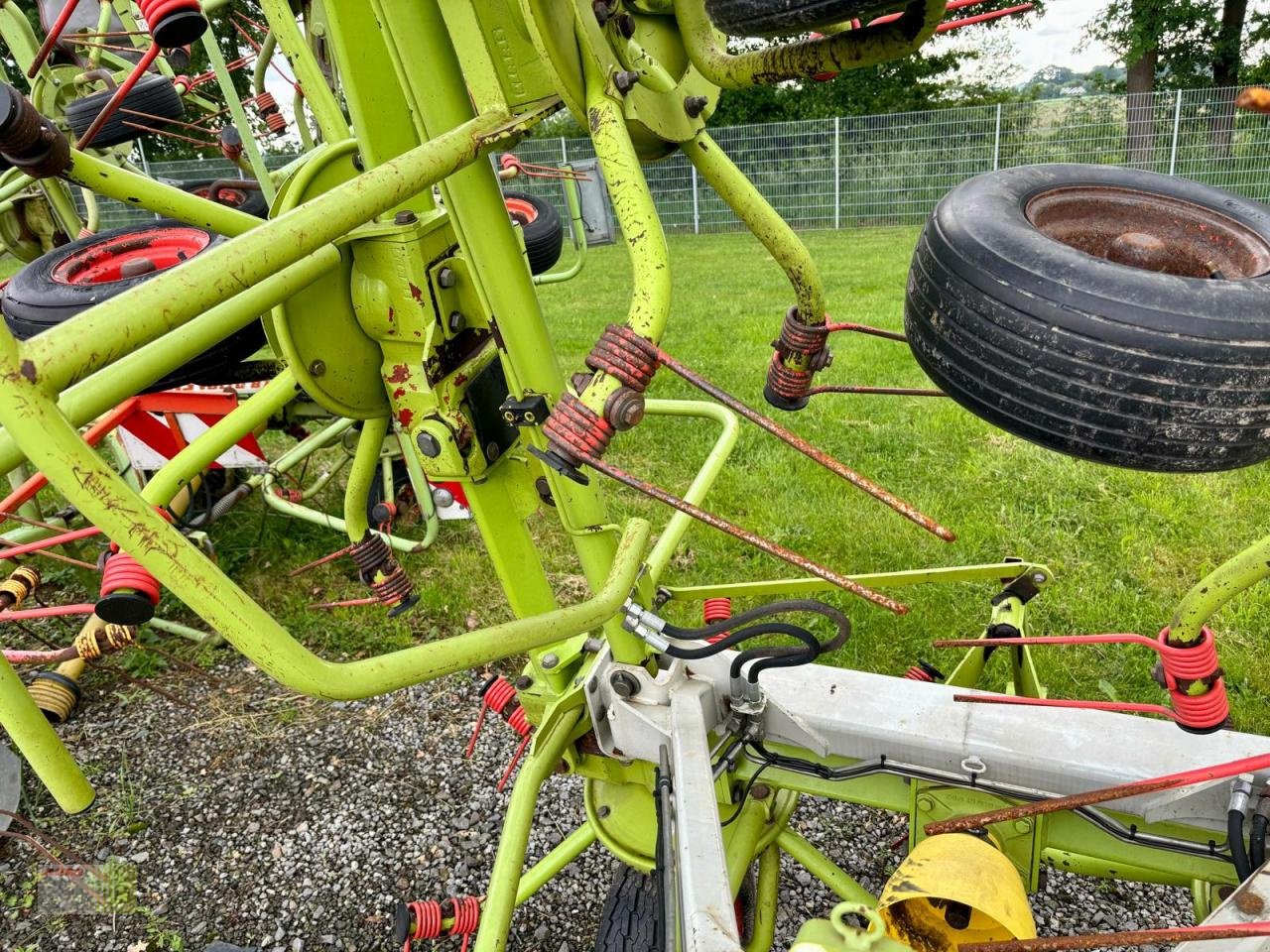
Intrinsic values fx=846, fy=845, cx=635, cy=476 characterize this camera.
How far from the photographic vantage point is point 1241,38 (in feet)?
50.1

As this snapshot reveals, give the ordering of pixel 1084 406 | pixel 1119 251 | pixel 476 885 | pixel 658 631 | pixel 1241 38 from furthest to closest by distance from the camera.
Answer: pixel 1241 38
pixel 476 885
pixel 658 631
pixel 1119 251
pixel 1084 406

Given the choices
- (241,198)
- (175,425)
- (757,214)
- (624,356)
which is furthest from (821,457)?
(241,198)

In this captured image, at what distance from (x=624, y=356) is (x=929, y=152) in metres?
13.2

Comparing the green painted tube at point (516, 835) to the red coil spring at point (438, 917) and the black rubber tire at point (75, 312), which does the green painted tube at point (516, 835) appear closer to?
the red coil spring at point (438, 917)

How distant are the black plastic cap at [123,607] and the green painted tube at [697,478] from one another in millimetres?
939

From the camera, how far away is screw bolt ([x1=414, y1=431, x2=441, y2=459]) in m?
1.58

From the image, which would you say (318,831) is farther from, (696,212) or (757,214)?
(696,212)

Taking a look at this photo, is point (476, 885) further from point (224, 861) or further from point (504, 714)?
point (224, 861)

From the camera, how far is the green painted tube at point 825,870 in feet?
5.59

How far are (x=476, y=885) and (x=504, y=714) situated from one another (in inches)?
23.1

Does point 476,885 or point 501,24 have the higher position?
point 501,24

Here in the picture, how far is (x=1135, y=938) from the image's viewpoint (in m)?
0.94

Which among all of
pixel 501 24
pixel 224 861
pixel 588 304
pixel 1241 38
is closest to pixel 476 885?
pixel 224 861

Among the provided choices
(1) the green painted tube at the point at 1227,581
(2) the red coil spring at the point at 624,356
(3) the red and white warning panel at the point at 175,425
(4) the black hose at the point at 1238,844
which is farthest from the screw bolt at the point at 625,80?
(3) the red and white warning panel at the point at 175,425
